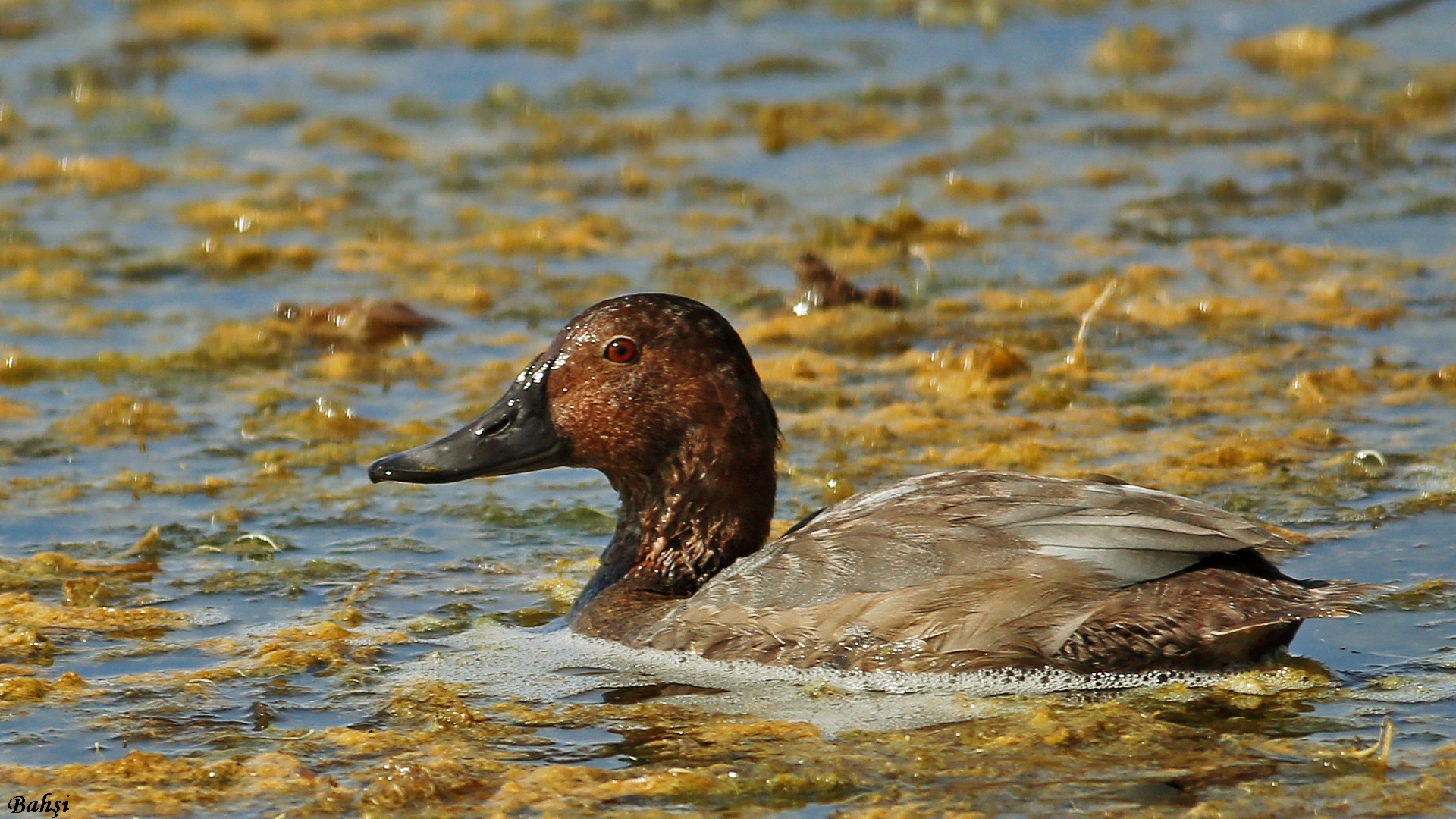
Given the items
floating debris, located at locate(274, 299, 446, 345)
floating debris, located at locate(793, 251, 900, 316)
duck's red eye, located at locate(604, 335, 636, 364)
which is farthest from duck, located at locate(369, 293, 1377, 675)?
floating debris, located at locate(793, 251, 900, 316)

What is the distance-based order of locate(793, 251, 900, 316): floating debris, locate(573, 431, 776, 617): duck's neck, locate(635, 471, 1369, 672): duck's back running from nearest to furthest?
locate(635, 471, 1369, 672): duck's back, locate(573, 431, 776, 617): duck's neck, locate(793, 251, 900, 316): floating debris

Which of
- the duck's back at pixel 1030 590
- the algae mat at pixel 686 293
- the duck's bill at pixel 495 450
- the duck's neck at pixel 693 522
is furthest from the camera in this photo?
the duck's bill at pixel 495 450

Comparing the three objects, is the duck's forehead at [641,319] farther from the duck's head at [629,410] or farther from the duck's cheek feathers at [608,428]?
the duck's cheek feathers at [608,428]

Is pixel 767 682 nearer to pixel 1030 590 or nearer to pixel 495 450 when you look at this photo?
pixel 1030 590

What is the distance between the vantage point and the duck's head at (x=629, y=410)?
6.18 m

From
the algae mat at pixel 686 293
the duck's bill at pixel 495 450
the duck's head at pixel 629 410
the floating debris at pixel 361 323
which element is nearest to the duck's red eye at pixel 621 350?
the duck's head at pixel 629 410

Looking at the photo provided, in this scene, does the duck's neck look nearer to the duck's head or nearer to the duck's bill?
the duck's head

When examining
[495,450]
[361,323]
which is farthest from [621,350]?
[361,323]

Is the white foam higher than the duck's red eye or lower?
lower

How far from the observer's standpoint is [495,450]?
6332 mm

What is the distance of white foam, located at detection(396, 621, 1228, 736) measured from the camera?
5.38m

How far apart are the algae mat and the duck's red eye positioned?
796 mm

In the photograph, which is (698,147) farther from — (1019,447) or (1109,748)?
(1109,748)

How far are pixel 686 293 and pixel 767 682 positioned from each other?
4.13 meters
